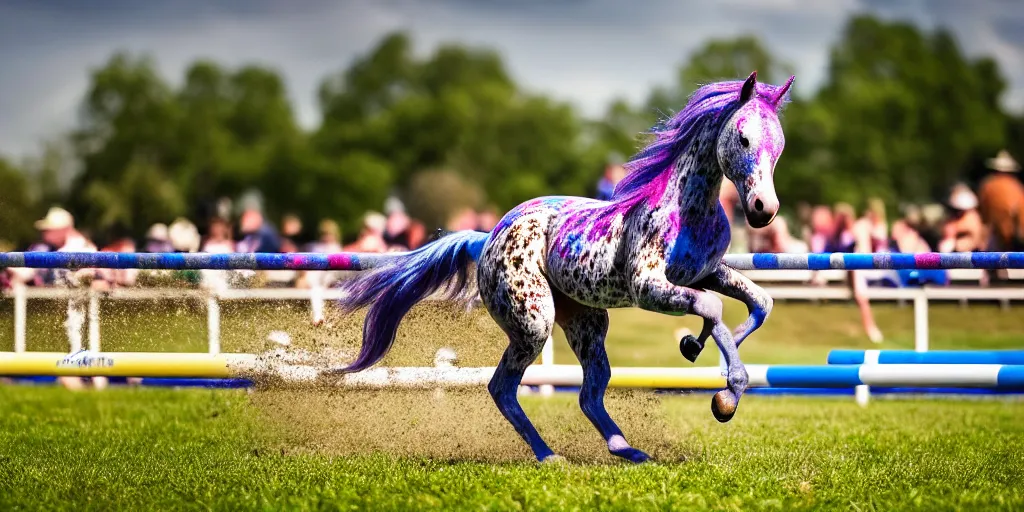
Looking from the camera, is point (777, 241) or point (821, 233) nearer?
point (777, 241)

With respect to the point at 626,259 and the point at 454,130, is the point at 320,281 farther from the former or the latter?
the point at 454,130

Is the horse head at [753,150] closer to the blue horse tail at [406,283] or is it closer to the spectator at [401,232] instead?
the blue horse tail at [406,283]

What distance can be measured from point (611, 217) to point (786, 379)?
81.0 inches

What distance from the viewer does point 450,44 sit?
93.4 meters

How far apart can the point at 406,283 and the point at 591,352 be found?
122 cm

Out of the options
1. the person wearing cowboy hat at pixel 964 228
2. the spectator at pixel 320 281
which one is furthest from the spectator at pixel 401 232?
the person wearing cowboy hat at pixel 964 228

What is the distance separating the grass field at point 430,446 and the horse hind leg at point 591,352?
264 millimetres

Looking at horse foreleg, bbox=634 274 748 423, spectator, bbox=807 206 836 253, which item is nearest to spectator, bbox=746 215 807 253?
spectator, bbox=807 206 836 253

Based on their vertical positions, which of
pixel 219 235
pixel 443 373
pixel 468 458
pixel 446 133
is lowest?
pixel 468 458

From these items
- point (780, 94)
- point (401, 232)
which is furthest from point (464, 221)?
point (780, 94)

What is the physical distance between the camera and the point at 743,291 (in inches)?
266

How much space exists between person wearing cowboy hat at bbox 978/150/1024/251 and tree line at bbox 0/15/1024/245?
4440 cm

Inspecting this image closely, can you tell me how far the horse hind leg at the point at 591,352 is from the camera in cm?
732

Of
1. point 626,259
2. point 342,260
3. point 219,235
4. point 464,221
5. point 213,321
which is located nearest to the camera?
point 626,259
